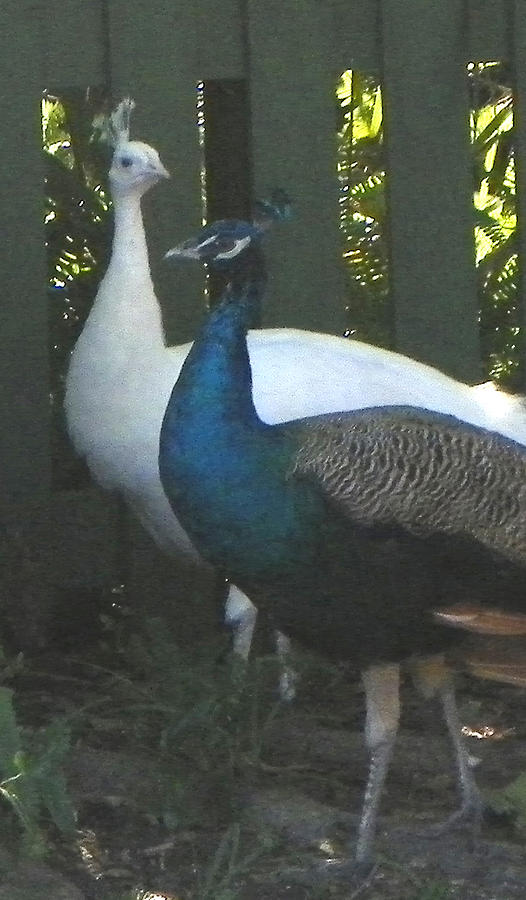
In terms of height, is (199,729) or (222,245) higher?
(222,245)

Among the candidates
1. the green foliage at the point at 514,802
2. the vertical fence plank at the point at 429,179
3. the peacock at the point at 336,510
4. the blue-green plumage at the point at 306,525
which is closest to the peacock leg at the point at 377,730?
the peacock at the point at 336,510

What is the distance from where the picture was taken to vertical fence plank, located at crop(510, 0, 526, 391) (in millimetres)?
4207

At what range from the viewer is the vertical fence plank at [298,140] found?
404 centimetres

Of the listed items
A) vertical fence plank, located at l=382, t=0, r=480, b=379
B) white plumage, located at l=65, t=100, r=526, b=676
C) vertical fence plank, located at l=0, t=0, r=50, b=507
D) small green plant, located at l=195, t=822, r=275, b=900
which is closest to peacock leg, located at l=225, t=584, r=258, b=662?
white plumage, located at l=65, t=100, r=526, b=676

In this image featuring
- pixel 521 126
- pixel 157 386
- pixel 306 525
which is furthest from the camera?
pixel 521 126

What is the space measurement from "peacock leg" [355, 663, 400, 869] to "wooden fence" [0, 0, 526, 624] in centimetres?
115

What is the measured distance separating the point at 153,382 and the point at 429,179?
3.08ft

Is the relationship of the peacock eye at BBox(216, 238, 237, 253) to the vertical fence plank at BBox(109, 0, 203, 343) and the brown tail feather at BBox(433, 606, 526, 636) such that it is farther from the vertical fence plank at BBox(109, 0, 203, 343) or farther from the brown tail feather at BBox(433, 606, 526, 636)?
the vertical fence plank at BBox(109, 0, 203, 343)

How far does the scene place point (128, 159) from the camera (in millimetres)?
3895

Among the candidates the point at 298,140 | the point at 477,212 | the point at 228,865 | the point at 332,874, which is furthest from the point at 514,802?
the point at 477,212

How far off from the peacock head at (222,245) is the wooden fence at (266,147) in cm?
97

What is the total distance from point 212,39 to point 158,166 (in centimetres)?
40

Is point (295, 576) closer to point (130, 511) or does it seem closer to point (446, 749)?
point (446, 749)

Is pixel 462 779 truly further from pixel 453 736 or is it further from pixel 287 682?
pixel 287 682
